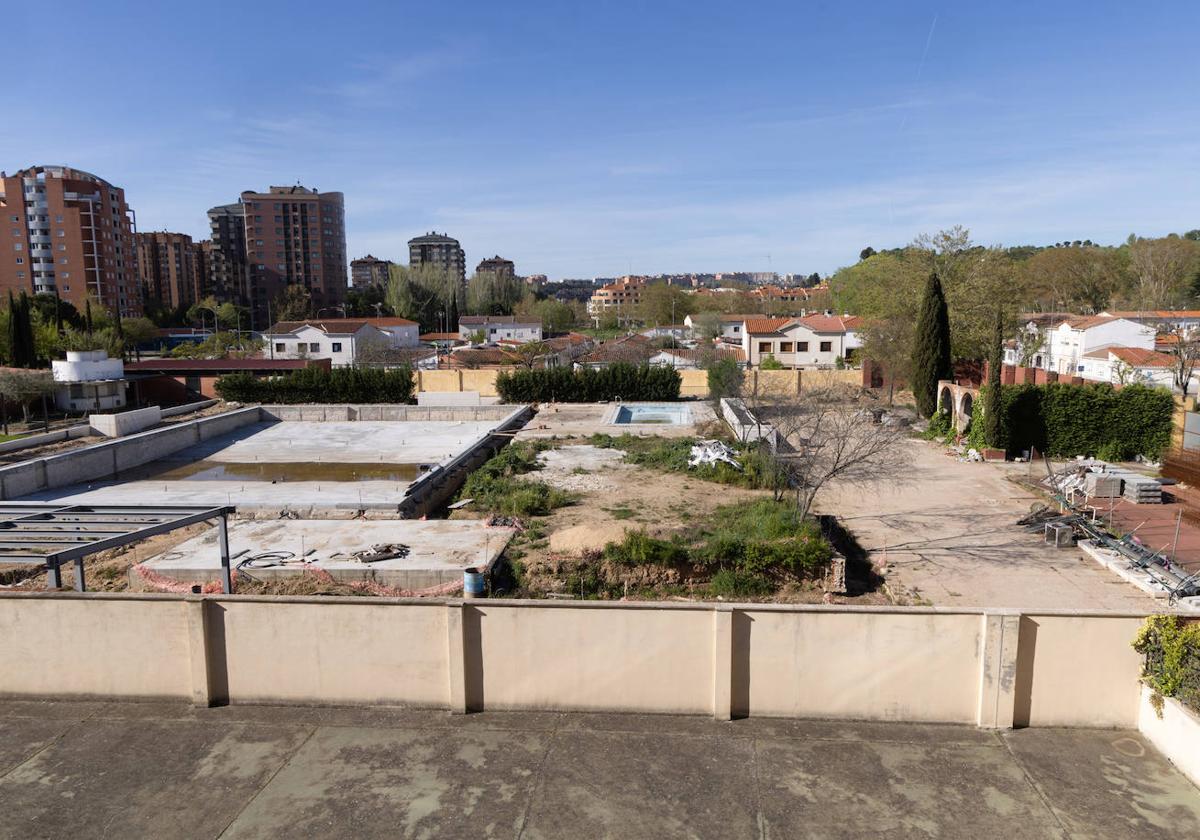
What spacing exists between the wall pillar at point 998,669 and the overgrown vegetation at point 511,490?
1137 cm

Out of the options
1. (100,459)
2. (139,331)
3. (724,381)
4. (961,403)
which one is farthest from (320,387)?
(139,331)

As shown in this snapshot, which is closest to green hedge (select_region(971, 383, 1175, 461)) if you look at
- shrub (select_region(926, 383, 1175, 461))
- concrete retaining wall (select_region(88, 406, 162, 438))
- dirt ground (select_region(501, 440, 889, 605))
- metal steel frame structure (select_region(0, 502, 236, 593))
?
shrub (select_region(926, 383, 1175, 461))

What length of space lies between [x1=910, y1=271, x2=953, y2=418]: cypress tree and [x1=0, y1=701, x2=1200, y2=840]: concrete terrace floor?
27.2m

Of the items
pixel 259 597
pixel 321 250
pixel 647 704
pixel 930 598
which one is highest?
pixel 321 250

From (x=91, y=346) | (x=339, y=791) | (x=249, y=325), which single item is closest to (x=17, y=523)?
(x=339, y=791)

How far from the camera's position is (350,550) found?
48.8 feet

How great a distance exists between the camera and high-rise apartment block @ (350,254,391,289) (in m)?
178

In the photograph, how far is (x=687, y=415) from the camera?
34.4 meters

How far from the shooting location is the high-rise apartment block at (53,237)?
8838cm

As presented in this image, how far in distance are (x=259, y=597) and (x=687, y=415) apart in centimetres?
2773

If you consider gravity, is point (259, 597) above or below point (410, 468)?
above

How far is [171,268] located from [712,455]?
410ft

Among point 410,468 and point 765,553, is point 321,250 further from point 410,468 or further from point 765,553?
point 765,553

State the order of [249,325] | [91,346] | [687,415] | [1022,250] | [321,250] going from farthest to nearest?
[1022,250] < [321,250] < [249,325] < [91,346] < [687,415]
